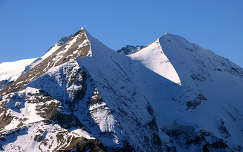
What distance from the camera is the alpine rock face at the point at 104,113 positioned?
5418 inches

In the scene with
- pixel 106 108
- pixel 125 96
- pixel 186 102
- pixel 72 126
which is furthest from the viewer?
pixel 186 102

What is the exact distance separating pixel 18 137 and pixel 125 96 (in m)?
47.0

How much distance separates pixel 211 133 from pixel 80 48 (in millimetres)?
56780

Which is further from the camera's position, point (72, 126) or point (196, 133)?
point (196, 133)

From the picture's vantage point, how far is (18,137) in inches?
5340

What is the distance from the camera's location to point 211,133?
176125 millimetres

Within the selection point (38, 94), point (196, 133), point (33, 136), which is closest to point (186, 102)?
point (196, 133)

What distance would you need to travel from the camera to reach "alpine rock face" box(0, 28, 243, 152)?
138 m

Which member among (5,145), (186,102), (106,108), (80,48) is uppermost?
(80,48)

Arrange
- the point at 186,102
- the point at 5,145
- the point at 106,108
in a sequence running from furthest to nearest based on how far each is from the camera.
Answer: the point at 186,102 → the point at 106,108 → the point at 5,145

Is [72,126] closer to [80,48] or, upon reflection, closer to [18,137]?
[18,137]

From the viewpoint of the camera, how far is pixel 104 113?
505 feet

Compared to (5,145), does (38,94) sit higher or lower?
higher

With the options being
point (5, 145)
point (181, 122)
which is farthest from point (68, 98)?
point (181, 122)
